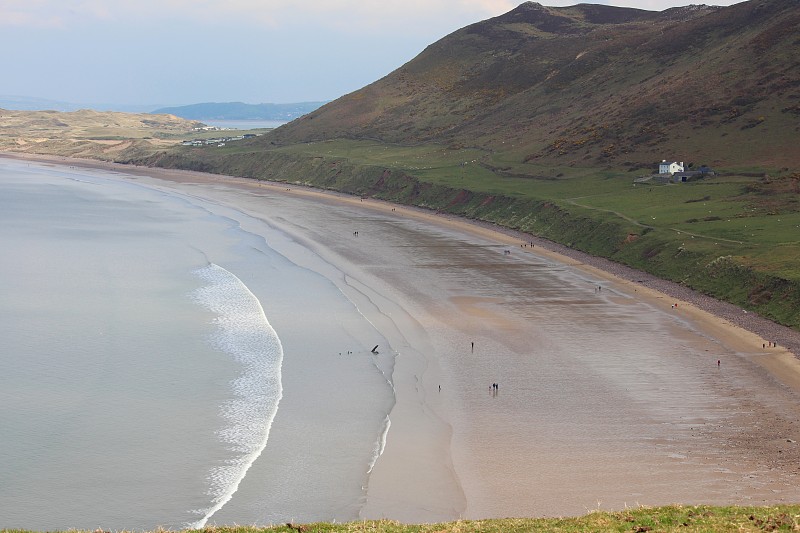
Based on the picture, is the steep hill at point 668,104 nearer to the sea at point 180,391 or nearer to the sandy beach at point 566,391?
the sandy beach at point 566,391

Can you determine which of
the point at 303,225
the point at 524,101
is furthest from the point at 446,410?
the point at 524,101

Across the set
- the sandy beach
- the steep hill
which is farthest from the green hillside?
the sandy beach

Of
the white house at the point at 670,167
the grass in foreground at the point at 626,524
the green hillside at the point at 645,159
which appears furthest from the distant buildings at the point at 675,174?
the grass in foreground at the point at 626,524

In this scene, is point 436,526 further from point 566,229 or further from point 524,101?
point 524,101

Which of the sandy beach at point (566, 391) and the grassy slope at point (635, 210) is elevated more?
the grassy slope at point (635, 210)

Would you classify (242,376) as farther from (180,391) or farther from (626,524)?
(626,524)

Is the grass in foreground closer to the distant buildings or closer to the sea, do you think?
the sea
